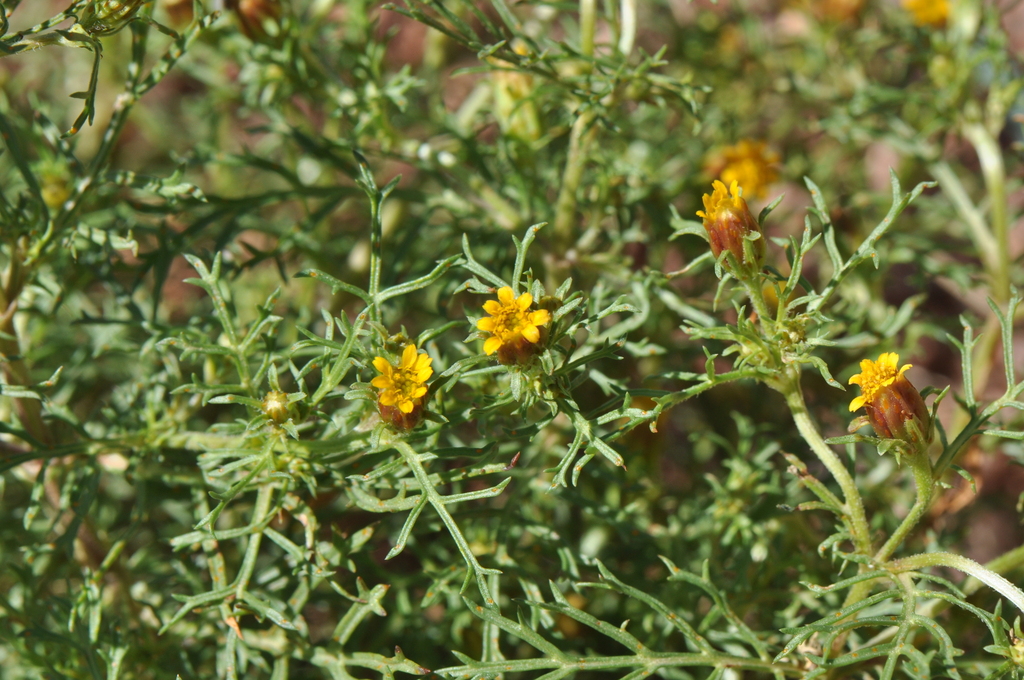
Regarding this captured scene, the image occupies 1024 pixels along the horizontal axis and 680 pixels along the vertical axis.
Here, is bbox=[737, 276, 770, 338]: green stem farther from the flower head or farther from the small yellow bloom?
the small yellow bloom

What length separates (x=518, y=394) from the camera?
140 cm

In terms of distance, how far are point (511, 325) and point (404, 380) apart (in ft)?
0.64

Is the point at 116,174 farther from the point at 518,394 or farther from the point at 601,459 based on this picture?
the point at 601,459

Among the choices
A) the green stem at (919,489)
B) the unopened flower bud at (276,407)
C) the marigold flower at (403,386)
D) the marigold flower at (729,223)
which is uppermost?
the marigold flower at (729,223)

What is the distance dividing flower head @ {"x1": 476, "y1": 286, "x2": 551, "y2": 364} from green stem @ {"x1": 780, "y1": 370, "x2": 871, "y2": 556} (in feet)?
1.59

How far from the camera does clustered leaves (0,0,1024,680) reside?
4.78ft

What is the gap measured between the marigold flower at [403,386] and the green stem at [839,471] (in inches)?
25.4

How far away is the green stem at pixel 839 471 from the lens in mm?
1485

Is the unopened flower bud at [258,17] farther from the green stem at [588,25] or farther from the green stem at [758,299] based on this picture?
the green stem at [758,299]

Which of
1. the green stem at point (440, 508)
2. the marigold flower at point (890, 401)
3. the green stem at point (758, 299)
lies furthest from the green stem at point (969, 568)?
the green stem at point (440, 508)

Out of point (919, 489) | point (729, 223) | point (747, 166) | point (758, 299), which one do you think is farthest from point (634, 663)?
point (747, 166)

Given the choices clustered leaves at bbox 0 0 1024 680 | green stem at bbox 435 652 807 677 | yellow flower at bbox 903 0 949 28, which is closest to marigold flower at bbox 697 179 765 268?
clustered leaves at bbox 0 0 1024 680

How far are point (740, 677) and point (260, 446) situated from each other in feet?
3.74

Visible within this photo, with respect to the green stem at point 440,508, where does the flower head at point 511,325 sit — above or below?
above
